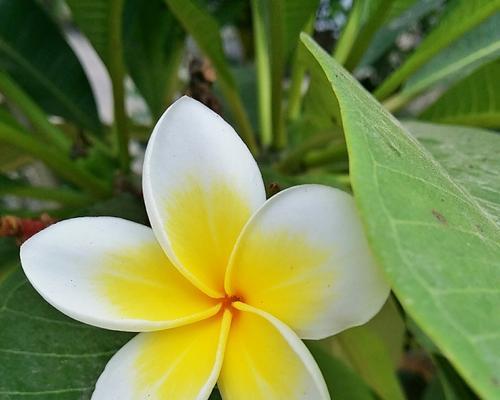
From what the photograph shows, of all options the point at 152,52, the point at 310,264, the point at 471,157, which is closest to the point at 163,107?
the point at 152,52

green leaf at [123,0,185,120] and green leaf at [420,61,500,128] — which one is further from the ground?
green leaf at [420,61,500,128]

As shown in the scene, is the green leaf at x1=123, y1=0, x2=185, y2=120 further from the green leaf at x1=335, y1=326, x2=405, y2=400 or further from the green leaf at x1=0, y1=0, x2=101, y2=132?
the green leaf at x1=335, y1=326, x2=405, y2=400

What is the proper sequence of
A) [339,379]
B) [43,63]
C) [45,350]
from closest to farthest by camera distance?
1. [45,350]
2. [339,379]
3. [43,63]

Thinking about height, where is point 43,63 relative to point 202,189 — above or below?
below

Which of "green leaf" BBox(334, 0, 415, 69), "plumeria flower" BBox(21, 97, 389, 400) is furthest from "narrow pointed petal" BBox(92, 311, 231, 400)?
"green leaf" BBox(334, 0, 415, 69)

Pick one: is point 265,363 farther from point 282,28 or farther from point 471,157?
point 282,28

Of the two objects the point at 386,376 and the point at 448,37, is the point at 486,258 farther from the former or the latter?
the point at 386,376

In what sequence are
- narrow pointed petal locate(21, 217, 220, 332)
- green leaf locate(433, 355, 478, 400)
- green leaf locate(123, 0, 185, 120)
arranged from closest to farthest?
1. narrow pointed petal locate(21, 217, 220, 332)
2. green leaf locate(433, 355, 478, 400)
3. green leaf locate(123, 0, 185, 120)

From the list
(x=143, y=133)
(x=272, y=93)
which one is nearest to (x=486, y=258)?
(x=272, y=93)
